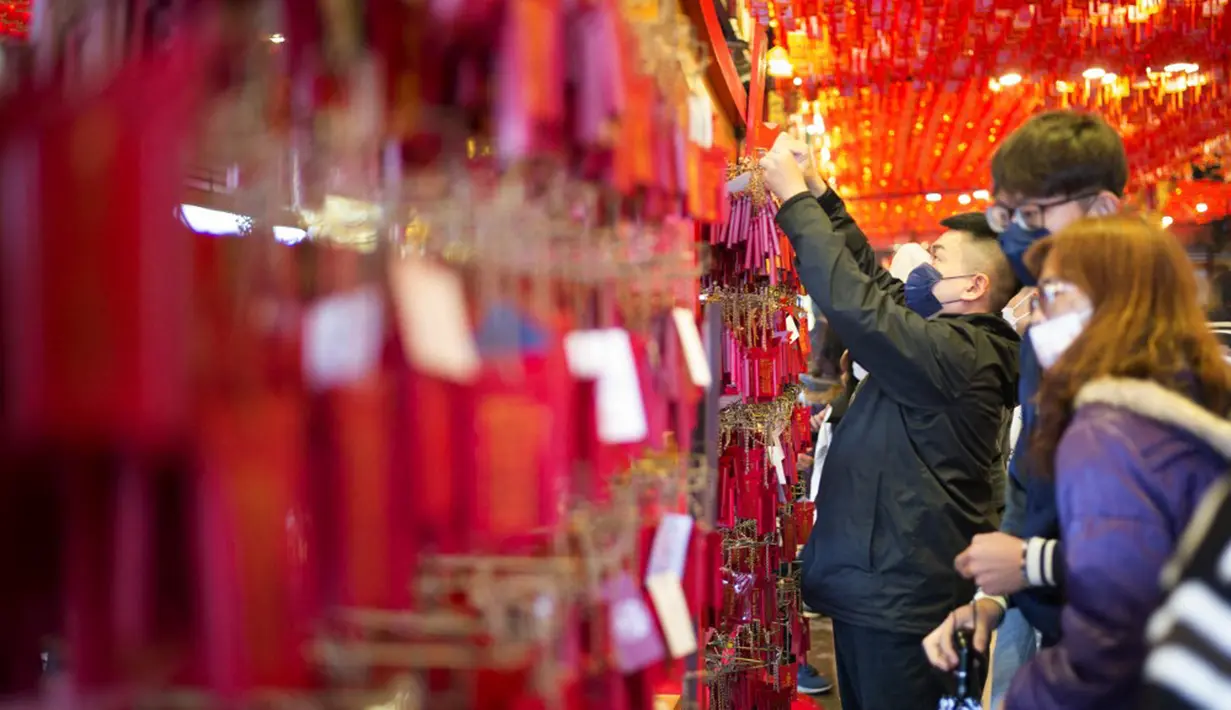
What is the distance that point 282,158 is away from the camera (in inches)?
33.1

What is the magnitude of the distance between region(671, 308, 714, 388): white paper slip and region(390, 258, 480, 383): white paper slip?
1.78ft

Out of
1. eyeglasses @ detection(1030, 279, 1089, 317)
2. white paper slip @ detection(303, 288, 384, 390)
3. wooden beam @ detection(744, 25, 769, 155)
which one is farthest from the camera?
wooden beam @ detection(744, 25, 769, 155)

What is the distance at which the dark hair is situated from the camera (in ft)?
7.63

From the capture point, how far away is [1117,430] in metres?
1.28

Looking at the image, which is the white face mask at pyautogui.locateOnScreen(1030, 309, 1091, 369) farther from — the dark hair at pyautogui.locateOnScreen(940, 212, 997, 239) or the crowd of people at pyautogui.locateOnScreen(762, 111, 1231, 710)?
the dark hair at pyautogui.locateOnScreen(940, 212, 997, 239)

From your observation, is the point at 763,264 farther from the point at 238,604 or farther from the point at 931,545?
the point at 238,604

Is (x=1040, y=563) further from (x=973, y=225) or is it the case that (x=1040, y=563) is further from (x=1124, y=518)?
(x=973, y=225)

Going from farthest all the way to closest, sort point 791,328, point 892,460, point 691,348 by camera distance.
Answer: point 791,328, point 892,460, point 691,348

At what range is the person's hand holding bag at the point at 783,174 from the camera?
202 centimetres

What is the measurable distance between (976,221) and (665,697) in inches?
57.9

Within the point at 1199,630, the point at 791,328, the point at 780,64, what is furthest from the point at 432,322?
the point at 780,64

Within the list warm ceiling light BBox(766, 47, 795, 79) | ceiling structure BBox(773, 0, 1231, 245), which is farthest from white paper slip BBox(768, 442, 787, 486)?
warm ceiling light BBox(766, 47, 795, 79)

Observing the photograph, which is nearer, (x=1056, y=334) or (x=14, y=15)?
(x=1056, y=334)

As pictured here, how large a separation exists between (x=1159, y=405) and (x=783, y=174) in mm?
965
